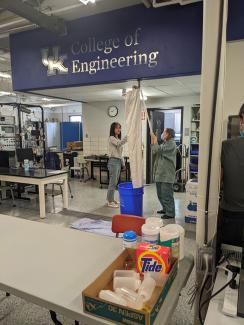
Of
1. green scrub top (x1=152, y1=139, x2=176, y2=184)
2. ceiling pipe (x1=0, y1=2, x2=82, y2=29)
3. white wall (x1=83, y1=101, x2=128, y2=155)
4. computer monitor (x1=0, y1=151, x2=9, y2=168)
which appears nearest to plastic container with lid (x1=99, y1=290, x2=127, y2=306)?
green scrub top (x1=152, y1=139, x2=176, y2=184)

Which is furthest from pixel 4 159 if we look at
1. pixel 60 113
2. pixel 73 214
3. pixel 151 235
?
pixel 60 113

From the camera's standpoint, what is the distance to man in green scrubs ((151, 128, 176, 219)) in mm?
4086

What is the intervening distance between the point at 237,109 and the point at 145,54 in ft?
4.68

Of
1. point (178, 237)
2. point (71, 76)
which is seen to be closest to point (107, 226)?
point (71, 76)

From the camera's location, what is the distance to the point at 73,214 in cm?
455

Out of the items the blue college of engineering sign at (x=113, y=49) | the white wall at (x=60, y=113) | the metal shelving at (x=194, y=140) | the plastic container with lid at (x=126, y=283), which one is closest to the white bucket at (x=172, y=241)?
the plastic container with lid at (x=126, y=283)

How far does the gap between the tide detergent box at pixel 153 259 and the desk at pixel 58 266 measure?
0.35 ft

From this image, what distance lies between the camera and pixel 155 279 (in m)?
1.14

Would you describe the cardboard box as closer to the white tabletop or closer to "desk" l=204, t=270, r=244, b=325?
the white tabletop

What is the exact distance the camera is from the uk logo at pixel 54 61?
149 inches

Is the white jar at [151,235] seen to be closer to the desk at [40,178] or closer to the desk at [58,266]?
the desk at [58,266]

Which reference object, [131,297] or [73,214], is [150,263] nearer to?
[131,297]

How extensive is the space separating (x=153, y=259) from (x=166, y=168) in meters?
3.02

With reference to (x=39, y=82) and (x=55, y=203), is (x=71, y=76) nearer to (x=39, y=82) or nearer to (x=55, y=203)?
(x=39, y=82)
